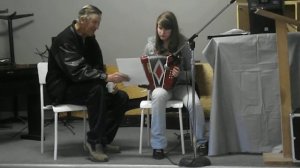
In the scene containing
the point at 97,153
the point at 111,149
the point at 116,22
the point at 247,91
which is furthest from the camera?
the point at 116,22

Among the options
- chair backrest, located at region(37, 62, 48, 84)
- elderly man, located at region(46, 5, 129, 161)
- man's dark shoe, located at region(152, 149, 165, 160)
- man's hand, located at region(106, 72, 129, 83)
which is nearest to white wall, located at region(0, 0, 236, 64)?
chair backrest, located at region(37, 62, 48, 84)

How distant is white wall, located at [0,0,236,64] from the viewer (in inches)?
218

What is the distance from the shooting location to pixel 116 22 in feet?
18.9

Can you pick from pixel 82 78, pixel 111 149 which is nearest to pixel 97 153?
pixel 111 149

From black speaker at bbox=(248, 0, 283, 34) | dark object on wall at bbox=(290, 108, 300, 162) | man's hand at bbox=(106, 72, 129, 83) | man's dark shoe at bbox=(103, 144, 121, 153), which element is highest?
black speaker at bbox=(248, 0, 283, 34)

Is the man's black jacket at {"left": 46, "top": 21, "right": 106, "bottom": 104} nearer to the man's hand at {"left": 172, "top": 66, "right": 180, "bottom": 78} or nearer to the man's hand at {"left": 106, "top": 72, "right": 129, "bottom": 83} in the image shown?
the man's hand at {"left": 106, "top": 72, "right": 129, "bottom": 83}

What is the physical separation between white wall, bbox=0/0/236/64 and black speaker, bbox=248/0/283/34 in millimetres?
2138

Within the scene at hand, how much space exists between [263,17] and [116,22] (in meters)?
2.77

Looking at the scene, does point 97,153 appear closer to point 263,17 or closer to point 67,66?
point 67,66

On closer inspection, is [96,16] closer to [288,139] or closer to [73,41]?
[73,41]

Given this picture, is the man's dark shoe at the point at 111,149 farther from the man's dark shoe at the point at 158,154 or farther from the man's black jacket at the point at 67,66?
the man's black jacket at the point at 67,66

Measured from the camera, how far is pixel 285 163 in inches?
117

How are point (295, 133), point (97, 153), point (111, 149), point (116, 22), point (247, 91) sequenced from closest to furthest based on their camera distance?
1. point (295, 133)
2. point (247, 91)
3. point (97, 153)
4. point (111, 149)
5. point (116, 22)

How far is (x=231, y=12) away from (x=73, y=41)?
2.56 m
